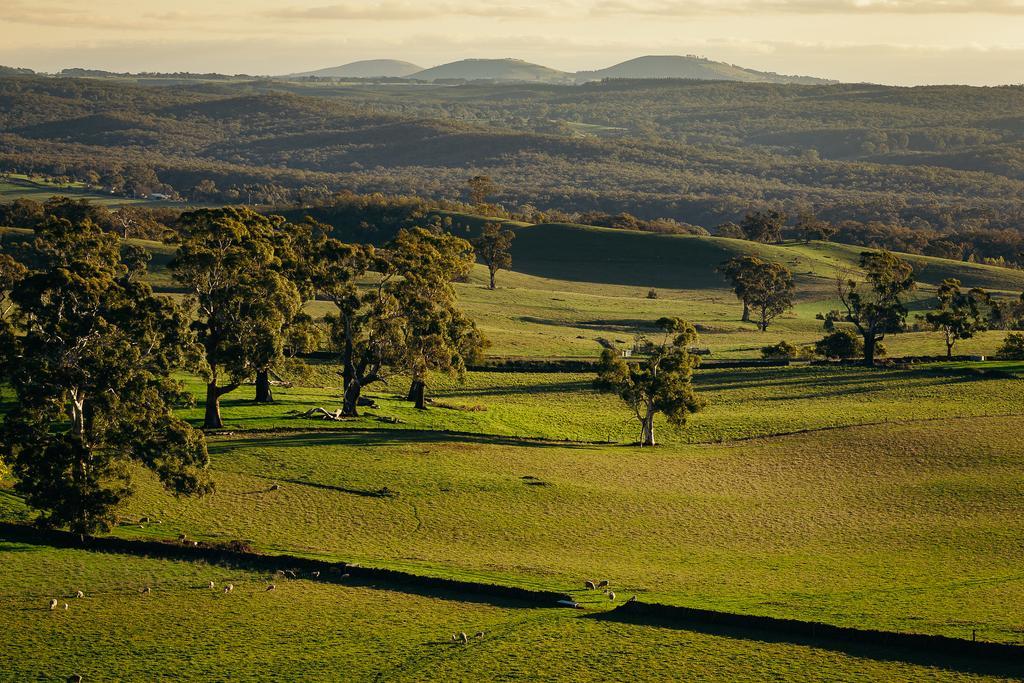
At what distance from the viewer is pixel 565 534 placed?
48938 mm

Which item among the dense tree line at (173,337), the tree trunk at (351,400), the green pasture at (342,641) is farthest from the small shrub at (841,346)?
the green pasture at (342,641)

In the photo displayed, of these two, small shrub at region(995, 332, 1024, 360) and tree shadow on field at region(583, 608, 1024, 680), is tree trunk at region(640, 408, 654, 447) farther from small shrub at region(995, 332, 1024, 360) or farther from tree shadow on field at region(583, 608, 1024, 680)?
small shrub at region(995, 332, 1024, 360)

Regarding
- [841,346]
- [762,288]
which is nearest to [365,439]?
[841,346]

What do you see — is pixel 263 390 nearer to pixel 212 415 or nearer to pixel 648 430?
pixel 212 415

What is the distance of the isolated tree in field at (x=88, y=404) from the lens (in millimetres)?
44656

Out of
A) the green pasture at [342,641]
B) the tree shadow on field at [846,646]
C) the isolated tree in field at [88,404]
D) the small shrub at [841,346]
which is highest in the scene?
the isolated tree in field at [88,404]

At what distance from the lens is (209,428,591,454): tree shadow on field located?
2350 inches

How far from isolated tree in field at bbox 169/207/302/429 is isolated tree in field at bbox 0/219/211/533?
9620mm

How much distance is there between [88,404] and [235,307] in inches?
580

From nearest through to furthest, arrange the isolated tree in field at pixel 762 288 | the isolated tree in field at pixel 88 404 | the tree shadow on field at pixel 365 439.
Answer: the isolated tree in field at pixel 88 404
the tree shadow on field at pixel 365 439
the isolated tree in field at pixel 762 288

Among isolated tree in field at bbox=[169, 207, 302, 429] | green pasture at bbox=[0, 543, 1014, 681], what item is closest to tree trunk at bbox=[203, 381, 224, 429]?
isolated tree in field at bbox=[169, 207, 302, 429]

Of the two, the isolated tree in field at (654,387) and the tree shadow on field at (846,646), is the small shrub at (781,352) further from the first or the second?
the tree shadow on field at (846,646)

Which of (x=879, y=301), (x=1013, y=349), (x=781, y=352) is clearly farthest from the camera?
(x=781, y=352)

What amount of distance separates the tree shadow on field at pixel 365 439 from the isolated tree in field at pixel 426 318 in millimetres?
5219
